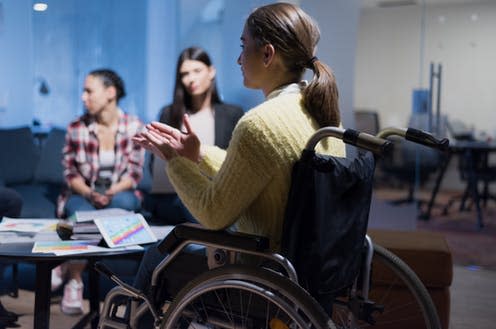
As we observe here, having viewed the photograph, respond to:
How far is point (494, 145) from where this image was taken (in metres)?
4.85

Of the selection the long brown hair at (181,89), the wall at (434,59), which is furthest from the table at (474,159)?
the long brown hair at (181,89)

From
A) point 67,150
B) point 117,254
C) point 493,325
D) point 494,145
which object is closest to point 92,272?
point 117,254

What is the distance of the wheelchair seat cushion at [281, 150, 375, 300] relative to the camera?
4.79 feet

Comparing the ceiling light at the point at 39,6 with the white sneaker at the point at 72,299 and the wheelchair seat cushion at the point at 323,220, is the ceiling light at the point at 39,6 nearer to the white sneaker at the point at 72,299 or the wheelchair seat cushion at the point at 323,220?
the white sneaker at the point at 72,299

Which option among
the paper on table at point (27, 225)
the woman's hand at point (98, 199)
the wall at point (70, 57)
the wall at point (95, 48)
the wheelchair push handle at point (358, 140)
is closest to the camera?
the wheelchair push handle at point (358, 140)

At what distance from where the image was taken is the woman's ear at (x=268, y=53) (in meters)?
1.62

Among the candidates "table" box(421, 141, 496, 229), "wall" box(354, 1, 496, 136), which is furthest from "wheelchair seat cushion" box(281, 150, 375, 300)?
"table" box(421, 141, 496, 229)

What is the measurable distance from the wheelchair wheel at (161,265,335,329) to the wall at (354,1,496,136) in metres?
3.59

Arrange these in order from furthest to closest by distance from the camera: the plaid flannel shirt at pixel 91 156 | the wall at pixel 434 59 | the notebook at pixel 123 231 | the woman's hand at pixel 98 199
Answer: the wall at pixel 434 59
the plaid flannel shirt at pixel 91 156
the woman's hand at pixel 98 199
the notebook at pixel 123 231

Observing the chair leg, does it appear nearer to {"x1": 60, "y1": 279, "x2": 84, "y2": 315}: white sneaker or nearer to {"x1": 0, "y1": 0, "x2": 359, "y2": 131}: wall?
{"x1": 60, "y1": 279, "x2": 84, "y2": 315}: white sneaker

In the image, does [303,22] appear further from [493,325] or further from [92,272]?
[493,325]

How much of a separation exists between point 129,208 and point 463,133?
3.19 metres

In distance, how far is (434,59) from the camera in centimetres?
629

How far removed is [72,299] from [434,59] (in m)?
4.76
